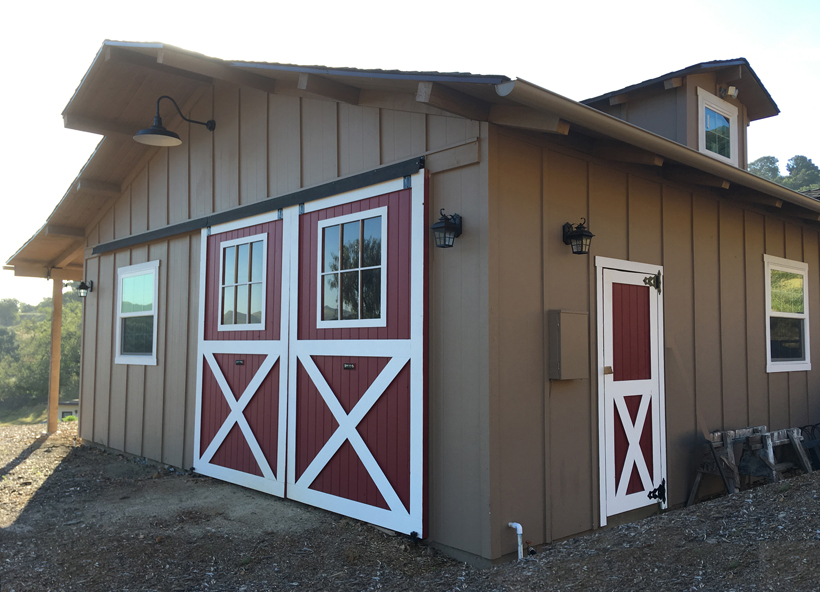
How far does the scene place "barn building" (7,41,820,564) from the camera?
13.8ft

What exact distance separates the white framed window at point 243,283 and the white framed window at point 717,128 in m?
5.31

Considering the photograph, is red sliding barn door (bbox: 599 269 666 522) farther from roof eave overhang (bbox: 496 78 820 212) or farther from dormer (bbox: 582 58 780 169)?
dormer (bbox: 582 58 780 169)

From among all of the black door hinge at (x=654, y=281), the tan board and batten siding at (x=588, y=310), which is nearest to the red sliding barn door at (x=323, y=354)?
the tan board and batten siding at (x=588, y=310)

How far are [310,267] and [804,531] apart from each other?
161 inches

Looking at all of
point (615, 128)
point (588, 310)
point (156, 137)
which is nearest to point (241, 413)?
point (156, 137)

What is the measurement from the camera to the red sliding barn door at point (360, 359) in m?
4.50

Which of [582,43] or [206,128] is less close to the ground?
[582,43]

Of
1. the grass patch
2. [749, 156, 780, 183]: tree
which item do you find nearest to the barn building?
[749, 156, 780, 183]: tree

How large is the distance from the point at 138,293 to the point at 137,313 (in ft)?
0.87

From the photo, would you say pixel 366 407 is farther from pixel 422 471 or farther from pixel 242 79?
pixel 242 79

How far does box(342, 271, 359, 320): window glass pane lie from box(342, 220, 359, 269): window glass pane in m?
0.08

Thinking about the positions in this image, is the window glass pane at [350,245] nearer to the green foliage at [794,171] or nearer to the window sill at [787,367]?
the window sill at [787,367]

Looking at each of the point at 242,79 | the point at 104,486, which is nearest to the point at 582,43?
the point at 242,79

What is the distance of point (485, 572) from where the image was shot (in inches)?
152
